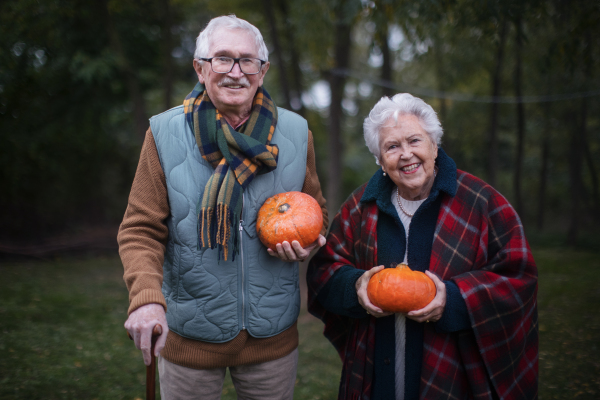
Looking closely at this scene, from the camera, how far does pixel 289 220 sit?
2.01m

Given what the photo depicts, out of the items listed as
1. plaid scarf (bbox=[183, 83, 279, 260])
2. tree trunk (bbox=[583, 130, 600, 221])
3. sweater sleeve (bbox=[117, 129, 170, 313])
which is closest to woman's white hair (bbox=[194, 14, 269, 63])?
plaid scarf (bbox=[183, 83, 279, 260])

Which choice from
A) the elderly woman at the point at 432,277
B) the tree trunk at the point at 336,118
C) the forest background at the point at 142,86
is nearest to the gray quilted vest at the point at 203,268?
the elderly woman at the point at 432,277

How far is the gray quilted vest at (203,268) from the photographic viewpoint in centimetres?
201

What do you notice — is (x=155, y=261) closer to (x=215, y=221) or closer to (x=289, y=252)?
(x=215, y=221)

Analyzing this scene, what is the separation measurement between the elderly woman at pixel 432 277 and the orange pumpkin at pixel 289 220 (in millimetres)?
278

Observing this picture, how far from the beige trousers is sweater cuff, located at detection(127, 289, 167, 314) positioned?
0.55 m

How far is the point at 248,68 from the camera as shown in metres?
2.02

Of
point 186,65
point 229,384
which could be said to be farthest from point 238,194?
point 186,65

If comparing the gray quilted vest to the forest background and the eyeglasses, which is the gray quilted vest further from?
the forest background

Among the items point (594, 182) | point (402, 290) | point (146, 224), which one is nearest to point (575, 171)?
point (594, 182)

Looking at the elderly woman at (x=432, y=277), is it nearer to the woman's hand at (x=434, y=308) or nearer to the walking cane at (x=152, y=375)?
the woman's hand at (x=434, y=308)

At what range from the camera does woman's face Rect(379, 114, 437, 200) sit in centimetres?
211

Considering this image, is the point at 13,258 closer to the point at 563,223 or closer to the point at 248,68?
the point at 248,68

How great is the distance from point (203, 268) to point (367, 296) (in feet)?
2.54
